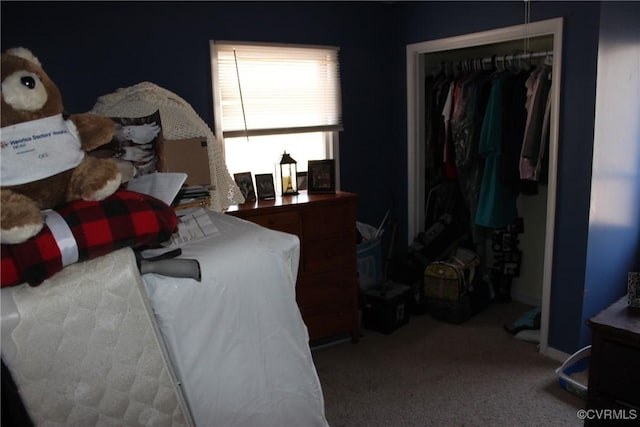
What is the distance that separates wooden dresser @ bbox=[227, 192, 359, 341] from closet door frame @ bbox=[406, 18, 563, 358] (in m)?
0.90

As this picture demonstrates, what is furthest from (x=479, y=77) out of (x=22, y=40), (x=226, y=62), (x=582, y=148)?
(x=22, y=40)

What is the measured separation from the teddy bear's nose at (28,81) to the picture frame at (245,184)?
7.17 feet

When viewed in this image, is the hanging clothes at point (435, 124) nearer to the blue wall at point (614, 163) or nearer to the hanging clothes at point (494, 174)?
the hanging clothes at point (494, 174)

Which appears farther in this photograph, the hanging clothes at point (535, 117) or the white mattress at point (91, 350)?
the hanging clothes at point (535, 117)

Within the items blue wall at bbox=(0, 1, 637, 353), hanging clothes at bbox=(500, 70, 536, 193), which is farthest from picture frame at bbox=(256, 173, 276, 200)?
hanging clothes at bbox=(500, 70, 536, 193)

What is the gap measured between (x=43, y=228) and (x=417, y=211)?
3296 mm

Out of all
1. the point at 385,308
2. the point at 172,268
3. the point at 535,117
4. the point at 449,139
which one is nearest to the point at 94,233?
the point at 172,268

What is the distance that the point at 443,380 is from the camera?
2.75 m

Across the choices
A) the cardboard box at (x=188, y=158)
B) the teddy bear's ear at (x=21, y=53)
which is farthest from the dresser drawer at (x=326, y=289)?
the teddy bear's ear at (x=21, y=53)

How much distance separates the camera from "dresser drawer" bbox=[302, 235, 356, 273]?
9.82 feet

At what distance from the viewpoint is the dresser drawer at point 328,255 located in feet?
9.82

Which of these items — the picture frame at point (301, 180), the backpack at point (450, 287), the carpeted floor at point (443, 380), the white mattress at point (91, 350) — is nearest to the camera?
the white mattress at point (91, 350)

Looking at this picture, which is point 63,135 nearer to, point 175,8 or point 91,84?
point 91,84

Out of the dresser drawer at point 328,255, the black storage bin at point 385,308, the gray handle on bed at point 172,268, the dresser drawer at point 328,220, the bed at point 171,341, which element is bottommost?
the black storage bin at point 385,308
